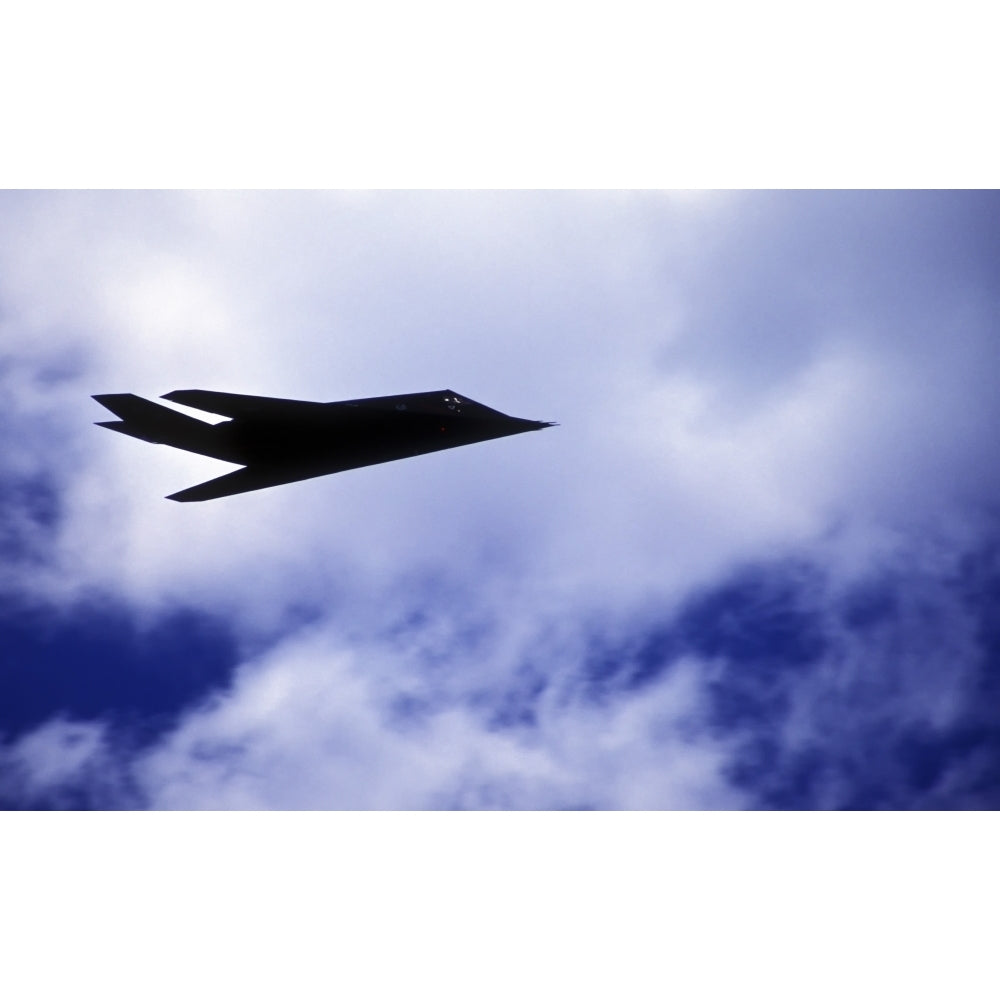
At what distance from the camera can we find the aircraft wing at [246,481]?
448 inches

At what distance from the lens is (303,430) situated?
35.5 feet

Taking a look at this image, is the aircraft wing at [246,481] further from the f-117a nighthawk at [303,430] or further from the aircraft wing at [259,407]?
the aircraft wing at [259,407]

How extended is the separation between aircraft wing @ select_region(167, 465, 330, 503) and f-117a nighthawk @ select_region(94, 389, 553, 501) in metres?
0.02

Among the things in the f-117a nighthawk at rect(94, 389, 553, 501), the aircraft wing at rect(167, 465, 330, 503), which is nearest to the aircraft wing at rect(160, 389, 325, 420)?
the f-117a nighthawk at rect(94, 389, 553, 501)

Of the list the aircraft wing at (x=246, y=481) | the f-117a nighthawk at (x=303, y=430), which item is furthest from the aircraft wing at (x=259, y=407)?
the aircraft wing at (x=246, y=481)

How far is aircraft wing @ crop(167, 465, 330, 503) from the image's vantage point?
448 inches

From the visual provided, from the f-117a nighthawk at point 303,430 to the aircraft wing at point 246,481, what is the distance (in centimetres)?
2

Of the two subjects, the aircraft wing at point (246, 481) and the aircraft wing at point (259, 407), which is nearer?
the aircraft wing at point (259, 407)

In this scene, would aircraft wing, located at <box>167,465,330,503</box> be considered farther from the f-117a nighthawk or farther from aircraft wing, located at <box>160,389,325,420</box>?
aircraft wing, located at <box>160,389,325,420</box>

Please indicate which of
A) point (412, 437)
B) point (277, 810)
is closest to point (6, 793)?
point (277, 810)

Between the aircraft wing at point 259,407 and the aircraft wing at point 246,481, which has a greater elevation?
the aircraft wing at point 259,407

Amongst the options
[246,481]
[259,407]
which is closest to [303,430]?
[259,407]

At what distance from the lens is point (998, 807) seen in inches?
502
